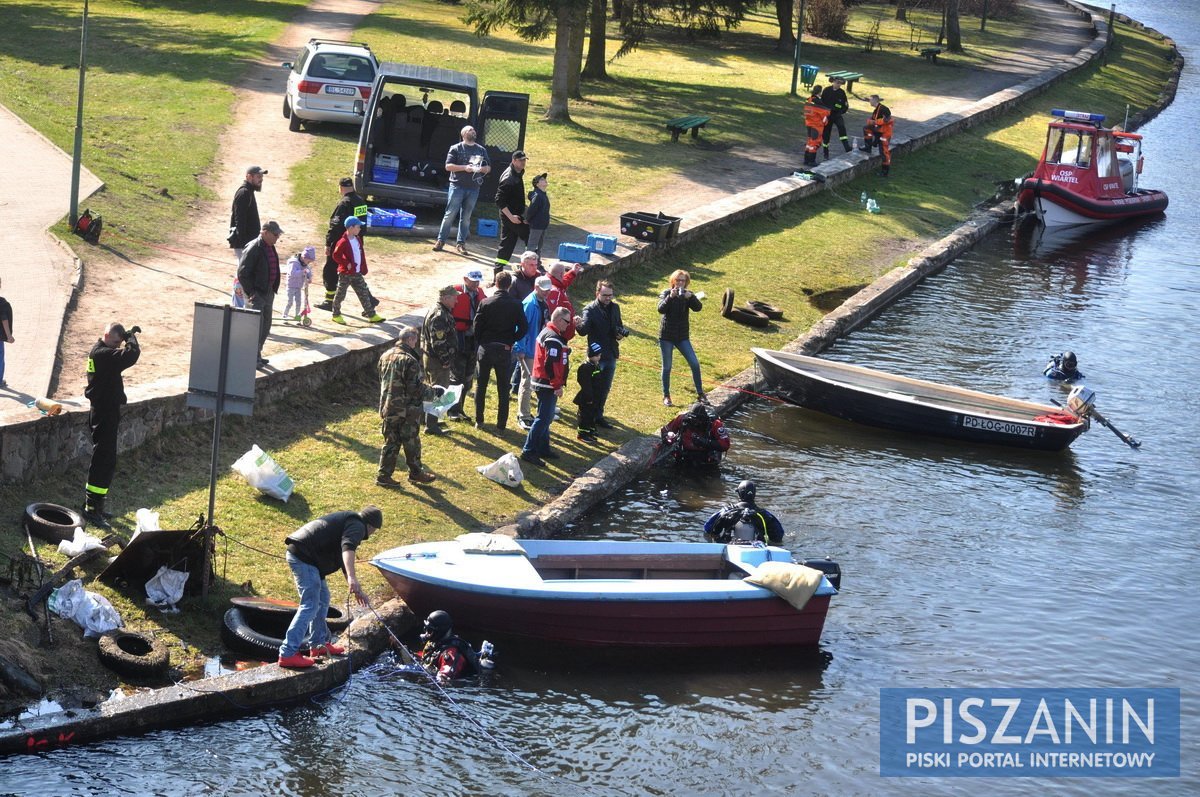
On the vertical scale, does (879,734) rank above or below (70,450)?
below

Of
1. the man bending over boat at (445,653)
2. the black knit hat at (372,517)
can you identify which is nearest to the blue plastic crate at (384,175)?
the man bending over boat at (445,653)

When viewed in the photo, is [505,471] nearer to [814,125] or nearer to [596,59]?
[814,125]

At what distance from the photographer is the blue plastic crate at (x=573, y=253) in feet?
73.6

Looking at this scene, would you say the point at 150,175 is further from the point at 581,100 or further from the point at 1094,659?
the point at 1094,659

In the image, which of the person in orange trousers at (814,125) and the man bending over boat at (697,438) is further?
the person in orange trousers at (814,125)

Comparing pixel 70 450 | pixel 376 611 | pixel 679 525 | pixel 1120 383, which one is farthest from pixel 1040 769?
pixel 1120 383

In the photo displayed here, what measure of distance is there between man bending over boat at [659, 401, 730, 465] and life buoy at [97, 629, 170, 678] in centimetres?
765

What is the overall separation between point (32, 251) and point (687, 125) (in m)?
18.4

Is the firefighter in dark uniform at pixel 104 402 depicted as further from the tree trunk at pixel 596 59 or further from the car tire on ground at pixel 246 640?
the tree trunk at pixel 596 59

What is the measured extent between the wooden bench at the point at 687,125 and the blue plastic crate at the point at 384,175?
11078mm

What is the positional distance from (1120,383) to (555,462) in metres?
11.4

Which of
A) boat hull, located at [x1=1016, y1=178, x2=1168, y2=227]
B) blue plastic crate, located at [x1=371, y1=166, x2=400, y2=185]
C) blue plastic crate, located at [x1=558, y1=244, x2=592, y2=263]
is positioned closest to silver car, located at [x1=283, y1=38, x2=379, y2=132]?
blue plastic crate, located at [x1=371, y1=166, x2=400, y2=185]

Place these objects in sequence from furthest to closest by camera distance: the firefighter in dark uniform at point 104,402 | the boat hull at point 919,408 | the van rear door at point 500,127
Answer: the van rear door at point 500,127 → the boat hull at point 919,408 → the firefighter in dark uniform at point 104,402

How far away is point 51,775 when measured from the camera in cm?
947
